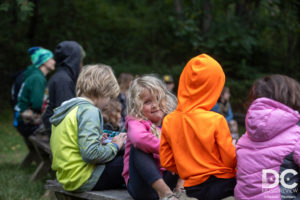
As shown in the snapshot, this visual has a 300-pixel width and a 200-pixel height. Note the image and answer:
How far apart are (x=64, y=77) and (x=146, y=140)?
2017 millimetres

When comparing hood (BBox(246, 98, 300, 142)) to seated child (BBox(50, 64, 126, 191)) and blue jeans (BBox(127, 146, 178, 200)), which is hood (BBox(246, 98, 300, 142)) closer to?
blue jeans (BBox(127, 146, 178, 200))

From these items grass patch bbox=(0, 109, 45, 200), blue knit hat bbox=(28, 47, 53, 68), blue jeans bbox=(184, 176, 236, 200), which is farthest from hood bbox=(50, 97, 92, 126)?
blue knit hat bbox=(28, 47, 53, 68)

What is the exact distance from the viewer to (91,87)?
3.54m

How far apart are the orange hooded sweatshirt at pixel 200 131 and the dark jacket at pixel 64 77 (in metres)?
2.04

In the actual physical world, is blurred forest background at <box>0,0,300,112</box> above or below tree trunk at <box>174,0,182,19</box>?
below

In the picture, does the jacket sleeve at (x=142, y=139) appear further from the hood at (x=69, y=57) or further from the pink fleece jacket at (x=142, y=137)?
the hood at (x=69, y=57)

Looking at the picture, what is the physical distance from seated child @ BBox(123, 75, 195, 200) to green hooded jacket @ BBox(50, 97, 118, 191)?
242mm

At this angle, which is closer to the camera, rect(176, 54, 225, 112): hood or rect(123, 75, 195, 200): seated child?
rect(176, 54, 225, 112): hood

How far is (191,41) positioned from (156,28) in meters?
4.40

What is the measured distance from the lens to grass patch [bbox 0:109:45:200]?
5.06 m

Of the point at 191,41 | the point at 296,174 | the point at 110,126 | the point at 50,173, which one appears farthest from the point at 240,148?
the point at 191,41

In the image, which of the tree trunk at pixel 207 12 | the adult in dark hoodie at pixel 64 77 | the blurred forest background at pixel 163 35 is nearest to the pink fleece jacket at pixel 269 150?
the adult in dark hoodie at pixel 64 77

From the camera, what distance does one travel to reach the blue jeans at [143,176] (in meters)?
2.98

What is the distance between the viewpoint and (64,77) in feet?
15.4
